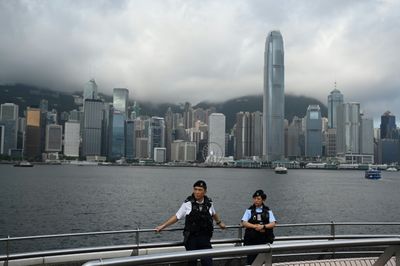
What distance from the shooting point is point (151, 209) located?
176 feet

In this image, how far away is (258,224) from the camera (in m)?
7.36

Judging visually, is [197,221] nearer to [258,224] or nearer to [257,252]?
[258,224]

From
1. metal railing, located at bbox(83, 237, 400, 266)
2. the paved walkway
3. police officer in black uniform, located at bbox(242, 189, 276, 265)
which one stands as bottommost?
the paved walkway

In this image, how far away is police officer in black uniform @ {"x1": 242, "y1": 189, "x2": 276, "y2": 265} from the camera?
7.33 m

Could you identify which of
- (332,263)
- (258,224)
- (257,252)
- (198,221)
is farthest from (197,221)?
(257,252)

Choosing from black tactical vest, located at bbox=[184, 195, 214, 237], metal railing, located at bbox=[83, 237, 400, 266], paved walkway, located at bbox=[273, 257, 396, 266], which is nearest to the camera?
metal railing, located at bbox=[83, 237, 400, 266]

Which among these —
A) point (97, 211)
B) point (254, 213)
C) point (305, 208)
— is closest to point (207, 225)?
point (254, 213)

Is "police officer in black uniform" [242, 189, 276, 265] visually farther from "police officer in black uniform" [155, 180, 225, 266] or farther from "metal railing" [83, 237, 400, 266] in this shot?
"metal railing" [83, 237, 400, 266]

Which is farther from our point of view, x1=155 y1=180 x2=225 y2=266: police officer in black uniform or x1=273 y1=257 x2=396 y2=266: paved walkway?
x1=155 y1=180 x2=225 y2=266: police officer in black uniform

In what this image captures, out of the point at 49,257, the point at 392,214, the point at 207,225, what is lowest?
the point at 392,214

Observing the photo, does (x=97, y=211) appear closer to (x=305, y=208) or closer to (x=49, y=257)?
(x=305, y=208)

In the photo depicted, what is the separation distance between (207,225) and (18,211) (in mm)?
46430

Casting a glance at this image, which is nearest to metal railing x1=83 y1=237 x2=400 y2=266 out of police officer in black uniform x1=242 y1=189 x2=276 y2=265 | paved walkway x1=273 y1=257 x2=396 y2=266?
paved walkway x1=273 y1=257 x2=396 y2=266

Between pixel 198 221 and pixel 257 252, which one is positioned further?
pixel 198 221
